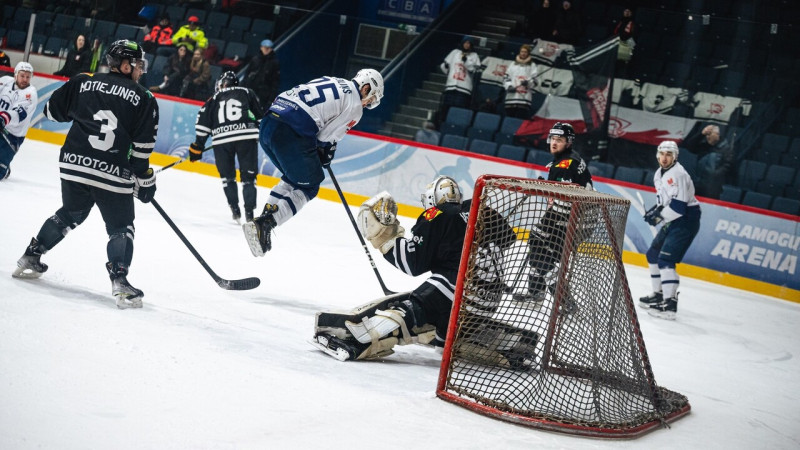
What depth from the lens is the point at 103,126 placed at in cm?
363

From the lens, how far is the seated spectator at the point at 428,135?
994 centimetres

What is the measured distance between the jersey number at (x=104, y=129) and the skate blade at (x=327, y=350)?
130 cm

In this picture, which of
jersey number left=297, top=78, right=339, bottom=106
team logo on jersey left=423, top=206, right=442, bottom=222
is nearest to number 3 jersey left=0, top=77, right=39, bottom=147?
jersey number left=297, top=78, right=339, bottom=106

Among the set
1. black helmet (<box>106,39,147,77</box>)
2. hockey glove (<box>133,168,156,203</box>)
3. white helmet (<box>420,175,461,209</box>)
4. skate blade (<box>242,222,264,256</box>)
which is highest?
black helmet (<box>106,39,147,77</box>)

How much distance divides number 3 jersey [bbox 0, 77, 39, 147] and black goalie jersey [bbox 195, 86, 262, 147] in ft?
5.00

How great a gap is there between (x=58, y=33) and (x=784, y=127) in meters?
9.67

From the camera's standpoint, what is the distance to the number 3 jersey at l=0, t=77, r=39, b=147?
23.0 feet

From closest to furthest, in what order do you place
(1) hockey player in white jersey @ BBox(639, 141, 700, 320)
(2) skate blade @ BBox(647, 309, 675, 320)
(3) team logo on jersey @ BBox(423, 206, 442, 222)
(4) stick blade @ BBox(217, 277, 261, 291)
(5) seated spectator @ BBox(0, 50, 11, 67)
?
(3) team logo on jersey @ BBox(423, 206, 442, 222) < (4) stick blade @ BBox(217, 277, 261, 291) < (2) skate blade @ BBox(647, 309, 675, 320) < (1) hockey player in white jersey @ BBox(639, 141, 700, 320) < (5) seated spectator @ BBox(0, 50, 11, 67)

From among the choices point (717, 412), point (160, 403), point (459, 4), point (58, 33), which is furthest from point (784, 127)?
point (58, 33)

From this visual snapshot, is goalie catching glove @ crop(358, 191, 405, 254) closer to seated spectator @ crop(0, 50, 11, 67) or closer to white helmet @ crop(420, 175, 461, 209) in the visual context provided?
white helmet @ crop(420, 175, 461, 209)

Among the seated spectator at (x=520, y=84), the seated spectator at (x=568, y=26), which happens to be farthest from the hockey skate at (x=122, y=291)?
the seated spectator at (x=568, y=26)

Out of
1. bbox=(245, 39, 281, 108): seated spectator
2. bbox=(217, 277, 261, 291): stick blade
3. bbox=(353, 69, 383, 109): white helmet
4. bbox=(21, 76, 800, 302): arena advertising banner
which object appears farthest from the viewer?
bbox=(245, 39, 281, 108): seated spectator

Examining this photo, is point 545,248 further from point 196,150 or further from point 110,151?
Result: point 196,150

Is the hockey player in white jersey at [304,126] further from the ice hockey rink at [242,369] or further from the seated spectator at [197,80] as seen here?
the seated spectator at [197,80]
